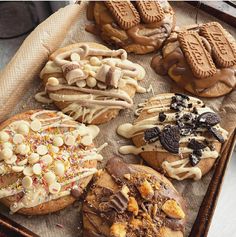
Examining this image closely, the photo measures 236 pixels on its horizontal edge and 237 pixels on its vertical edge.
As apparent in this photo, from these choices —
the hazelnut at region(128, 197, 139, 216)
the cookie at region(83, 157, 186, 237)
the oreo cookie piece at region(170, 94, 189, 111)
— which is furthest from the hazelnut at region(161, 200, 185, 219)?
the oreo cookie piece at region(170, 94, 189, 111)

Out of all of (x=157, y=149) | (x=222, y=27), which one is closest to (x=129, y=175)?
(x=157, y=149)

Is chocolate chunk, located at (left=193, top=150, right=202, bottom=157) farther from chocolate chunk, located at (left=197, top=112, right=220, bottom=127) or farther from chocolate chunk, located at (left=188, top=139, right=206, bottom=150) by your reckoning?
chocolate chunk, located at (left=197, top=112, right=220, bottom=127)

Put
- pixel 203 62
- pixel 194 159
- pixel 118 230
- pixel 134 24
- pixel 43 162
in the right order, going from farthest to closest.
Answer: pixel 134 24, pixel 203 62, pixel 194 159, pixel 43 162, pixel 118 230

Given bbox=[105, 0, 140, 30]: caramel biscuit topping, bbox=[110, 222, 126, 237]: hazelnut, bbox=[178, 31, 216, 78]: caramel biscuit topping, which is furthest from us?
bbox=[105, 0, 140, 30]: caramel biscuit topping

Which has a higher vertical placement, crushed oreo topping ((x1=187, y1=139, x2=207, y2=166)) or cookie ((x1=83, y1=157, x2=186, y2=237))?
crushed oreo topping ((x1=187, y1=139, x2=207, y2=166))

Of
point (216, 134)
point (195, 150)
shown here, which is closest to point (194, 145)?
point (195, 150)

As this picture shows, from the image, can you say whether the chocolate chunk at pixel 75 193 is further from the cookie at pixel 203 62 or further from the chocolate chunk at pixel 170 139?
the cookie at pixel 203 62

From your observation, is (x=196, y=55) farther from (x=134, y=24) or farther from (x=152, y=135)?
(x=152, y=135)

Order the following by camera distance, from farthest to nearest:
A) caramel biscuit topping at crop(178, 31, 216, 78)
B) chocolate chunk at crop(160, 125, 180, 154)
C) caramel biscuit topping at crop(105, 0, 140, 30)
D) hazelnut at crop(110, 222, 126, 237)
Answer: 1. caramel biscuit topping at crop(105, 0, 140, 30)
2. caramel biscuit topping at crop(178, 31, 216, 78)
3. chocolate chunk at crop(160, 125, 180, 154)
4. hazelnut at crop(110, 222, 126, 237)
